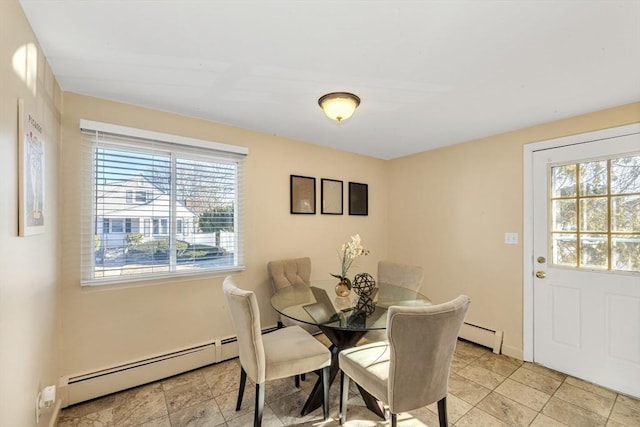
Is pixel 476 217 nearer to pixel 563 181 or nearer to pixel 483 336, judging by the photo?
pixel 563 181

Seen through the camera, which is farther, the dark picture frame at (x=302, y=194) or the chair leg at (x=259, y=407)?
the dark picture frame at (x=302, y=194)

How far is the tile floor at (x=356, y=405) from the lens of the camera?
1872 millimetres

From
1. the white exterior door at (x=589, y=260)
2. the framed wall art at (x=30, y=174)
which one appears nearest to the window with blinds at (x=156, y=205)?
the framed wall art at (x=30, y=174)

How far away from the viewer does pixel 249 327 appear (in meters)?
1.66

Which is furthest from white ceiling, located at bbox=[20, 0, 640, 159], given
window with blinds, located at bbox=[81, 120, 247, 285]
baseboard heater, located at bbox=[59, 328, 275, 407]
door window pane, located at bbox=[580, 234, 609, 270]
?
baseboard heater, located at bbox=[59, 328, 275, 407]

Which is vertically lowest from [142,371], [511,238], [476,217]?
[142,371]

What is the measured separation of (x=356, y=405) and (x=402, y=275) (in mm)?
1236

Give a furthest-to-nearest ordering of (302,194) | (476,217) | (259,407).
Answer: (302,194), (476,217), (259,407)

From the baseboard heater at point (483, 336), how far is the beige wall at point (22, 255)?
333 cm

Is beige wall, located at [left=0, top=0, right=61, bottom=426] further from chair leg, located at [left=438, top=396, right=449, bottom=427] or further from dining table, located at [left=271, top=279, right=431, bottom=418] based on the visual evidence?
chair leg, located at [left=438, top=396, right=449, bottom=427]

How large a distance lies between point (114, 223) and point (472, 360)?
3376 millimetres

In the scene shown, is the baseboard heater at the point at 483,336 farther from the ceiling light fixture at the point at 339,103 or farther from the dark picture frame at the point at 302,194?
the ceiling light fixture at the point at 339,103

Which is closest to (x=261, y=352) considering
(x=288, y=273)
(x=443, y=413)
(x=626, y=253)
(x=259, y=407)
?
(x=259, y=407)

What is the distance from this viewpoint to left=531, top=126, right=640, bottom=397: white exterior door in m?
2.19
